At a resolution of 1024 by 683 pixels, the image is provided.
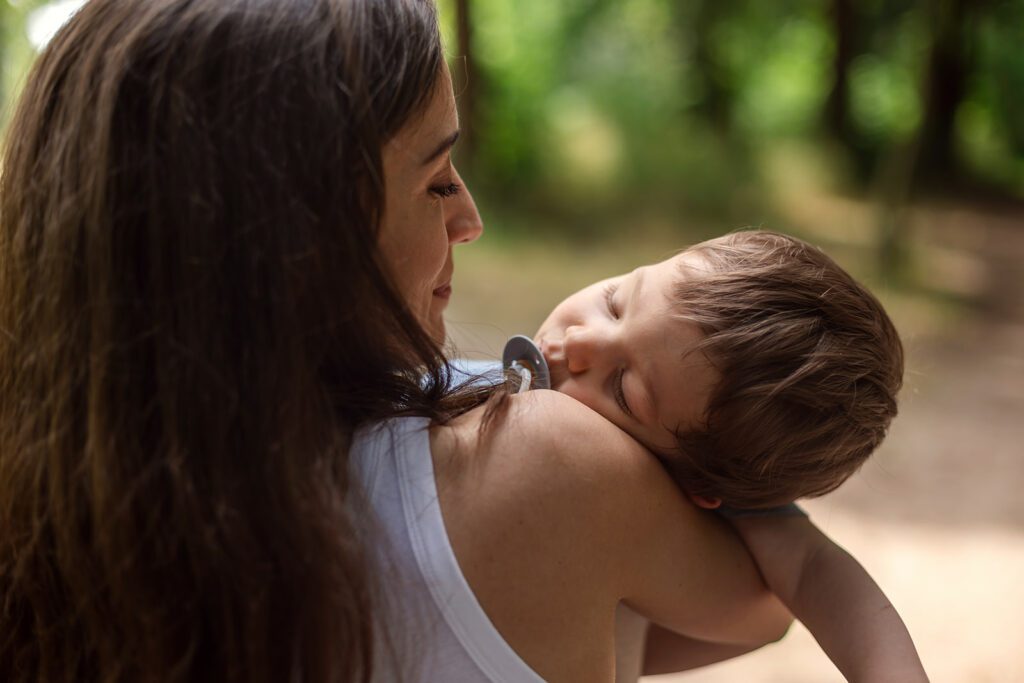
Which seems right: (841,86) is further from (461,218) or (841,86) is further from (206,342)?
(206,342)

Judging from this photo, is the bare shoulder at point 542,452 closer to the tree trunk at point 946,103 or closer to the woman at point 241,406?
the woman at point 241,406

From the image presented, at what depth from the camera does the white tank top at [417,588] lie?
1.02 m

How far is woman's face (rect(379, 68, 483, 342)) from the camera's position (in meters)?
1.16

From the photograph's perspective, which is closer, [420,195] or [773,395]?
[420,195]

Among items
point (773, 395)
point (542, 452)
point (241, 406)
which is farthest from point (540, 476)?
point (773, 395)

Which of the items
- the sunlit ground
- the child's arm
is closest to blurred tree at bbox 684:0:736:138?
the sunlit ground

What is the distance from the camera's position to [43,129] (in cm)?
109

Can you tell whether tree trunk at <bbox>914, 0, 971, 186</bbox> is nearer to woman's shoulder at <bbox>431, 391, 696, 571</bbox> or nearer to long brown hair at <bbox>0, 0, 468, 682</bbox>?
woman's shoulder at <bbox>431, 391, 696, 571</bbox>

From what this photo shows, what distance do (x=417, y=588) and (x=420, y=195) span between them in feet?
1.51

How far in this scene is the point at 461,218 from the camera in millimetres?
1388

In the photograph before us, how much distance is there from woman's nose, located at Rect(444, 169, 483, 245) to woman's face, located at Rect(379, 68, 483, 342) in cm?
4

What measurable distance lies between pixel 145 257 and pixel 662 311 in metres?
0.70

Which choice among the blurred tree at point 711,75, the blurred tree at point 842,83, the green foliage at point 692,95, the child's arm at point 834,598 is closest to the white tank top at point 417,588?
the child's arm at point 834,598

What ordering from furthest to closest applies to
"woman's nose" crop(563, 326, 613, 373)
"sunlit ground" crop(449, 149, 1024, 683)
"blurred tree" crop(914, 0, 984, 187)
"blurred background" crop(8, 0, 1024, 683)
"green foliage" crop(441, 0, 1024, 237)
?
"blurred tree" crop(914, 0, 984, 187)
"green foliage" crop(441, 0, 1024, 237)
"blurred background" crop(8, 0, 1024, 683)
"sunlit ground" crop(449, 149, 1024, 683)
"woman's nose" crop(563, 326, 613, 373)
